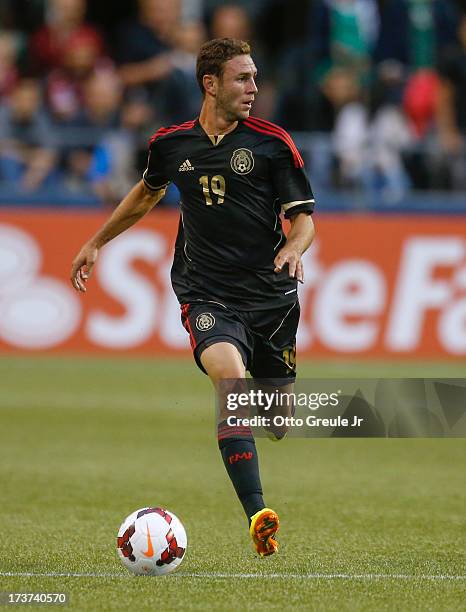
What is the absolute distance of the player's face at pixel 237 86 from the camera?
6770mm

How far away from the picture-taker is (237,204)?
686cm

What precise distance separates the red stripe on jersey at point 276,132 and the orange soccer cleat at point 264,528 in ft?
5.86

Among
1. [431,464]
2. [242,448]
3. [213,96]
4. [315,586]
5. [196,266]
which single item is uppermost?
[213,96]

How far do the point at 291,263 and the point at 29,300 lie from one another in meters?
9.33

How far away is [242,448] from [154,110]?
10.9 meters

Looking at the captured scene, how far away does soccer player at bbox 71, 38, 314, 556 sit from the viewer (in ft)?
22.2

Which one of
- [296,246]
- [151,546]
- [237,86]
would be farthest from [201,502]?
[237,86]

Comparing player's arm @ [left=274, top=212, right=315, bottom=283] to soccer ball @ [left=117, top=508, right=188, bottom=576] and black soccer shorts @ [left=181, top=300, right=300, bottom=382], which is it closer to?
black soccer shorts @ [left=181, top=300, right=300, bottom=382]

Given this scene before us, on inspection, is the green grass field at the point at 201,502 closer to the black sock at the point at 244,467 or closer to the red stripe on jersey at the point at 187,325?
the black sock at the point at 244,467

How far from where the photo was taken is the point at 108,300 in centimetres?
1541

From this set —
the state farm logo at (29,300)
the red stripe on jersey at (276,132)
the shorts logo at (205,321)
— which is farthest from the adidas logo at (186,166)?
the state farm logo at (29,300)

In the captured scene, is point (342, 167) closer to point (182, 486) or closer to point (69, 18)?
point (69, 18)

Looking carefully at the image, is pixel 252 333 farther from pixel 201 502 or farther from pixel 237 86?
pixel 201 502

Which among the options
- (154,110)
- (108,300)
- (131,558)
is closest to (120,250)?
(108,300)
